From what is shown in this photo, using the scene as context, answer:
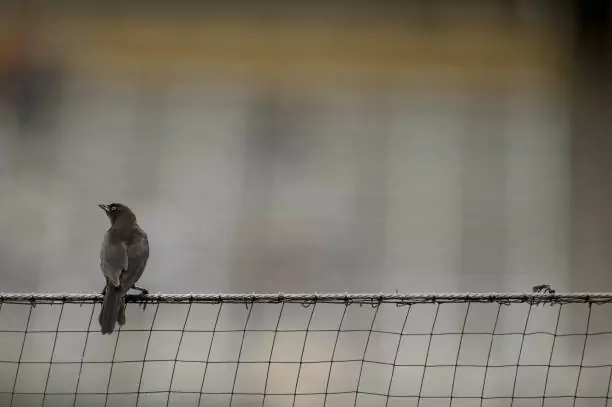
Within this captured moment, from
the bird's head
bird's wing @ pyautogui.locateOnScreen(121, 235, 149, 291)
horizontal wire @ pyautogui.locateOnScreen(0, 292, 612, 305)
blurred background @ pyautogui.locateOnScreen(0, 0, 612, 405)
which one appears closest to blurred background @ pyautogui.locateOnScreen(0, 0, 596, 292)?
blurred background @ pyautogui.locateOnScreen(0, 0, 612, 405)

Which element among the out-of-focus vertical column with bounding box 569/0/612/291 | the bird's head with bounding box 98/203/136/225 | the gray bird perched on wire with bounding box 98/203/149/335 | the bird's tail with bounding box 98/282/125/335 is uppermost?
the out-of-focus vertical column with bounding box 569/0/612/291

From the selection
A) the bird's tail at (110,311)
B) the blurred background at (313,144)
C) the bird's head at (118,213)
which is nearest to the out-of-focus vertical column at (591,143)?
the blurred background at (313,144)

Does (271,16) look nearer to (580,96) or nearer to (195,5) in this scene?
(195,5)

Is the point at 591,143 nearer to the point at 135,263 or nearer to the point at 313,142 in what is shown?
the point at 313,142

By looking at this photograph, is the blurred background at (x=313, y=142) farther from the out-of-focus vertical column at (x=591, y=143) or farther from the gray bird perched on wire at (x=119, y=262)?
the gray bird perched on wire at (x=119, y=262)

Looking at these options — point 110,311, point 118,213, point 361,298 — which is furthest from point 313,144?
point 361,298

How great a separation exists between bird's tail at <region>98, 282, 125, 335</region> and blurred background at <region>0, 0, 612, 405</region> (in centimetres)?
122

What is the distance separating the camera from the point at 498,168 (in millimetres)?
3895

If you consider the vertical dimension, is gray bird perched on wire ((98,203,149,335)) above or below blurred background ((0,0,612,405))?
below

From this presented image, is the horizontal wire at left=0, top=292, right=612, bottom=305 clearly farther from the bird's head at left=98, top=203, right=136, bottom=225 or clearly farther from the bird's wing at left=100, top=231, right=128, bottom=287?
the bird's head at left=98, top=203, right=136, bottom=225

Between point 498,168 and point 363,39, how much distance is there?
2.92ft

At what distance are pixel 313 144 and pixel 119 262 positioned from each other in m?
1.41

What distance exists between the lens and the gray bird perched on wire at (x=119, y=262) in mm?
2516

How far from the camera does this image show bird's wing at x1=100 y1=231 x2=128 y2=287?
266 cm
